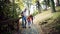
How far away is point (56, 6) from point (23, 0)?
49 cm

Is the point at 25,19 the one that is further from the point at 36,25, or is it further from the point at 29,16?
the point at 36,25

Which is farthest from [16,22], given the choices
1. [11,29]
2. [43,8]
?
[43,8]

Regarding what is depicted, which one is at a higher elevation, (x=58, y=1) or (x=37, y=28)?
(x=58, y=1)

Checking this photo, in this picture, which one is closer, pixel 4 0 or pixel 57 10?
pixel 57 10

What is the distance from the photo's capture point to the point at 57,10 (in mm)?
1776

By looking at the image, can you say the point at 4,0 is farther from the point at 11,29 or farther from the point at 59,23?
the point at 59,23

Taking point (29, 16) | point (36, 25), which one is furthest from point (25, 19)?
point (36, 25)

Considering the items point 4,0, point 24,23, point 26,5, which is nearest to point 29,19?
point 24,23

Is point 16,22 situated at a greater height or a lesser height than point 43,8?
lesser

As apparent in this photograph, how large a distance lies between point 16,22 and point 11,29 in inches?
5.1

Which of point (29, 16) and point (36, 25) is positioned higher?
point (29, 16)

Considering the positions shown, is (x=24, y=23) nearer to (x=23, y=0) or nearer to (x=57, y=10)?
(x=23, y=0)

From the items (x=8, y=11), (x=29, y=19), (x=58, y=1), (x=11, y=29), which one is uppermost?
(x=58, y=1)

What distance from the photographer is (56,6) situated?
1785 millimetres
